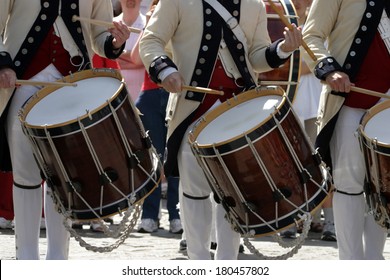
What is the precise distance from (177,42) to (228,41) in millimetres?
299

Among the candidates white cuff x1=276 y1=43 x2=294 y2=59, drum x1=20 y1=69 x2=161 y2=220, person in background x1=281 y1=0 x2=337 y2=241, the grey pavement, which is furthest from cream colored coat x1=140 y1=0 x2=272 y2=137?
person in background x1=281 y1=0 x2=337 y2=241

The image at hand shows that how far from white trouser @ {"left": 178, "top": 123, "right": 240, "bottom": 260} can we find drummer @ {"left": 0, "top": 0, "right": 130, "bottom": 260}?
70 cm

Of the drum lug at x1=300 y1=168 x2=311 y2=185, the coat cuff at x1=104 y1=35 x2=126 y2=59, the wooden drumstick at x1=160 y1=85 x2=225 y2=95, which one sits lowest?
the drum lug at x1=300 y1=168 x2=311 y2=185

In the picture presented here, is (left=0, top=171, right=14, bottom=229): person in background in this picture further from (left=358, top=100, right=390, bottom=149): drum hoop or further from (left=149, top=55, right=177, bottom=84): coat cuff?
(left=358, top=100, right=390, bottom=149): drum hoop

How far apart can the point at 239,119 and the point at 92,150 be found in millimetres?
793

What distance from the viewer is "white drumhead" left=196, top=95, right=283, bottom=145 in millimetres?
6906

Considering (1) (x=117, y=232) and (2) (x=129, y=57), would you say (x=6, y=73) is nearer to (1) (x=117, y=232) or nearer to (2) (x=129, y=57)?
(1) (x=117, y=232)

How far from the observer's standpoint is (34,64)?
7.46 metres

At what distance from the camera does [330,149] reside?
765 cm

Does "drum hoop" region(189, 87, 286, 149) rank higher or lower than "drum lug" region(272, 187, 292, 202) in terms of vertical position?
higher

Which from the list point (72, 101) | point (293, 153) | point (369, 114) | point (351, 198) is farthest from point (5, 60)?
point (351, 198)

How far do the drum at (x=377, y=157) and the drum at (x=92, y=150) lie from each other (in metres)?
1.15

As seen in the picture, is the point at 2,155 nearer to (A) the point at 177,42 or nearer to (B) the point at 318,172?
(A) the point at 177,42
